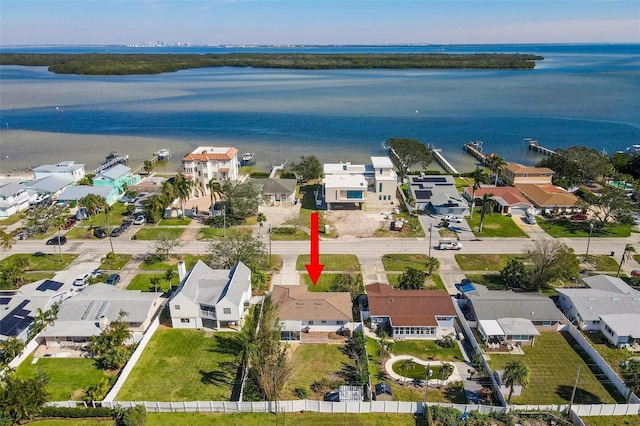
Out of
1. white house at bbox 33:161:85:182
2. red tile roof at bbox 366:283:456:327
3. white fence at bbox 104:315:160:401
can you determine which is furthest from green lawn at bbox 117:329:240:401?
white house at bbox 33:161:85:182

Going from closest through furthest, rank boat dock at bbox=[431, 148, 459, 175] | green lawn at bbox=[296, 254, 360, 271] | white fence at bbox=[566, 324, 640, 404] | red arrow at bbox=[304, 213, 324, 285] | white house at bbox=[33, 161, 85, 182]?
white fence at bbox=[566, 324, 640, 404] < red arrow at bbox=[304, 213, 324, 285] < green lawn at bbox=[296, 254, 360, 271] < white house at bbox=[33, 161, 85, 182] < boat dock at bbox=[431, 148, 459, 175]

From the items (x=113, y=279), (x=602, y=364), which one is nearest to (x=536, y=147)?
(x=602, y=364)

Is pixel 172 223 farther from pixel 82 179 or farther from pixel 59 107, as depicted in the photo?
pixel 59 107

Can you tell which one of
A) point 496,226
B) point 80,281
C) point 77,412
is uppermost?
point 496,226

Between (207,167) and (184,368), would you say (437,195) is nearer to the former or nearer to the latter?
(207,167)

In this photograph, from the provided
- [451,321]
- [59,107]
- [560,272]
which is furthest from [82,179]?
[59,107]

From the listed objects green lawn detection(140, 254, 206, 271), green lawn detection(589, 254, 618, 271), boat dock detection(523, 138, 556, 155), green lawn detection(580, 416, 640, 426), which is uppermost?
boat dock detection(523, 138, 556, 155)

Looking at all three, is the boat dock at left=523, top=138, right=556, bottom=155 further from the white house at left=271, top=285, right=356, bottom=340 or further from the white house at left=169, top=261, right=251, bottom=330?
the white house at left=169, top=261, right=251, bottom=330
